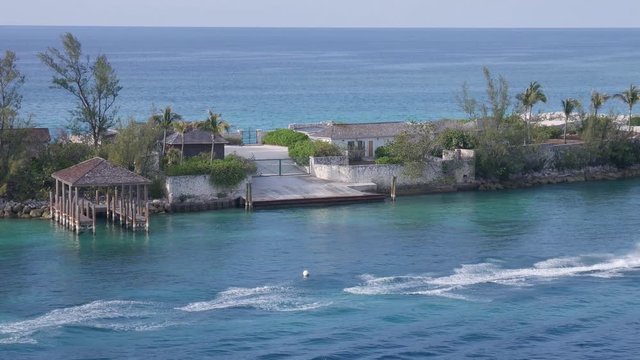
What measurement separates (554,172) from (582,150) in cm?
292

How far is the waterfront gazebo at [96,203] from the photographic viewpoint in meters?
65.9

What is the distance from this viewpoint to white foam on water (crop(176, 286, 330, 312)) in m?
49.8

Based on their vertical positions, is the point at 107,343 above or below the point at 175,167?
below

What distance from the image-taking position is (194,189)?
7331cm

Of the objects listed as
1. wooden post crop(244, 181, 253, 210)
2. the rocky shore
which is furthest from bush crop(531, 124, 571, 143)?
wooden post crop(244, 181, 253, 210)

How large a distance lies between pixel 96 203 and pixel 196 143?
8.46 meters

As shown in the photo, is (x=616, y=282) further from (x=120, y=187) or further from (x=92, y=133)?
(x=92, y=133)

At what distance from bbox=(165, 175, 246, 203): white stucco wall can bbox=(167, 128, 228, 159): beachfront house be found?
154 inches

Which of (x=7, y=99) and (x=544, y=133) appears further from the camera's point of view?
(x=544, y=133)

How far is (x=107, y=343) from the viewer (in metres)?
44.8

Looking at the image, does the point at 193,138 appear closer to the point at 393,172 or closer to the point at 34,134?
the point at 34,134

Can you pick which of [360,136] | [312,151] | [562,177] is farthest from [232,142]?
[562,177]

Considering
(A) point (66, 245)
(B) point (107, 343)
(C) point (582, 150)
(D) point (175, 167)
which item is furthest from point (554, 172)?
(B) point (107, 343)

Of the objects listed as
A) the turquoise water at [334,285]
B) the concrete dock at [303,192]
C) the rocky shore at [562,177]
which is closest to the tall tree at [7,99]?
the turquoise water at [334,285]
